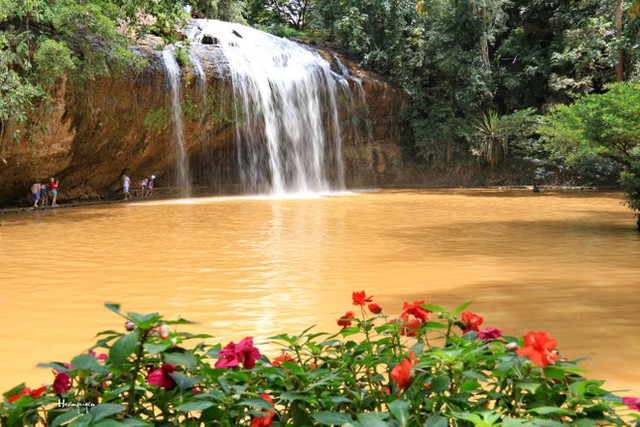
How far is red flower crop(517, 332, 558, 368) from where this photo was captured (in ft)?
5.12

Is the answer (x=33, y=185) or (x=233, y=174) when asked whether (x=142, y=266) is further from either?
(x=233, y=174)

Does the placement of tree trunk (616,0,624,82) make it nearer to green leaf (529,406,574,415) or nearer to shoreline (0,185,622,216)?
shoreline (0,185,622,216)

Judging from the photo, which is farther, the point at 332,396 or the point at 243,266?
the point at 243,266

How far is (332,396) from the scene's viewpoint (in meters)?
1.75

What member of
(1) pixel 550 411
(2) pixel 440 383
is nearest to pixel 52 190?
(2) pixel 440 383

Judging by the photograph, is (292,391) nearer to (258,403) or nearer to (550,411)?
(258,403)

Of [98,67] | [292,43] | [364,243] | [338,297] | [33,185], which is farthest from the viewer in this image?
[292,43]

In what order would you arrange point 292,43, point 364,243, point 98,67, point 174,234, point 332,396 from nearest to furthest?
point 332,396, point 364,243, point 174,234, point 98,67, point 292,43

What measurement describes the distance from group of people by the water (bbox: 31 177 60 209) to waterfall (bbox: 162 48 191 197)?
15.3 ft

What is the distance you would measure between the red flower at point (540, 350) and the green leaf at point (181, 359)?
84cm

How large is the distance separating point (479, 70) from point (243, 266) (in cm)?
2337

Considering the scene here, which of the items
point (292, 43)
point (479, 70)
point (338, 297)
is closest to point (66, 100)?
point (292, 43)

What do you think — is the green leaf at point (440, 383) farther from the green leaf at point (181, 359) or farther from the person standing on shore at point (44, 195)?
the person standing on shore at point (44, 195)

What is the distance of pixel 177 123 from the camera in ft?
75.1
